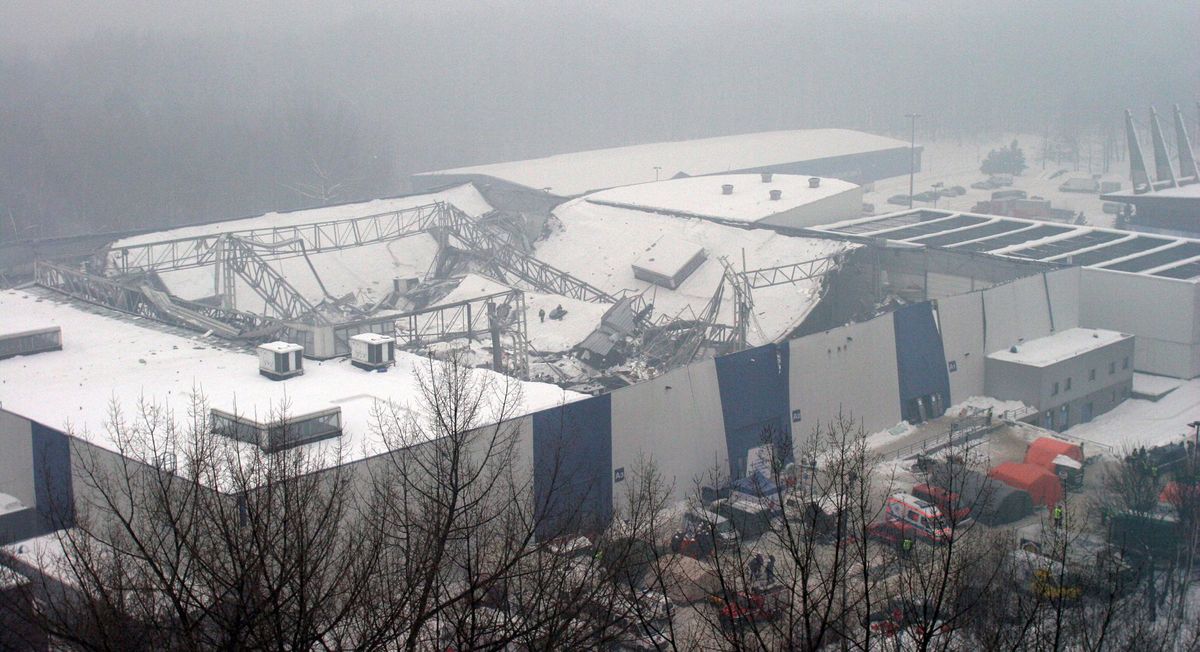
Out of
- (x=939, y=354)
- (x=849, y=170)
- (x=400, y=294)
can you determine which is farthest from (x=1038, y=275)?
(x=849, y=170)

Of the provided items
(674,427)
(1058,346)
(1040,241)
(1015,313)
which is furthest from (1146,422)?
(674,427)

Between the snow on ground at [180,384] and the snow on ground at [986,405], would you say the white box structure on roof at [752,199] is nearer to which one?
the snow on ground at [986,405]

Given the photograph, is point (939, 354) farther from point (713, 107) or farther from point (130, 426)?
point (713, 107)

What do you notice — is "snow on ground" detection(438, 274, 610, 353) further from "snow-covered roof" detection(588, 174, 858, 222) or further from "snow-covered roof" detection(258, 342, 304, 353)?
"snow-covered roof" detection(258, 342, 304, 353)

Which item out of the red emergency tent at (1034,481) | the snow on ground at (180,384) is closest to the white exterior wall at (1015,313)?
the red emergency tent at (1034,481)

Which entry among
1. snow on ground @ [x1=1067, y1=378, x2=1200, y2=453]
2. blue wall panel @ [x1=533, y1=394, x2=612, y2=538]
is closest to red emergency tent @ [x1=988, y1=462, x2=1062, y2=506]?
snow on ground @ [x1=1067, y1=378, x2=1200, y2=453]
